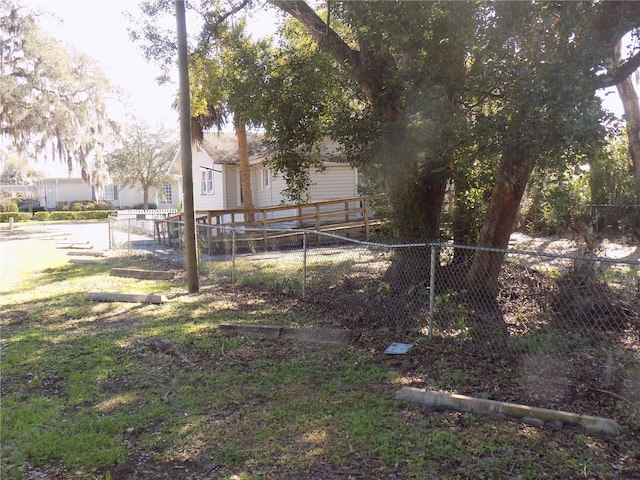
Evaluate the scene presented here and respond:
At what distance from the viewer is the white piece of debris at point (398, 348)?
6129mm

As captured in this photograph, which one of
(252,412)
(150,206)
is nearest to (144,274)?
(252,412)

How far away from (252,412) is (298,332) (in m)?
2.44

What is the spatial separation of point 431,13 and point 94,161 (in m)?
27.4

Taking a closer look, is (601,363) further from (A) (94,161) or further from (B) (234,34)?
(A) (94,161)

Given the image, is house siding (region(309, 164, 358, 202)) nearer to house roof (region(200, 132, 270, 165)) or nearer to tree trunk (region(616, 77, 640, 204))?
house roof (region(200, 132, 270, 165))

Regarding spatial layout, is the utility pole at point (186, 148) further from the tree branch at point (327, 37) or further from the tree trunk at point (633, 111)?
the tree trunk at point (633, 111)

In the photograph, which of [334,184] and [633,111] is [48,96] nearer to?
[334,184]

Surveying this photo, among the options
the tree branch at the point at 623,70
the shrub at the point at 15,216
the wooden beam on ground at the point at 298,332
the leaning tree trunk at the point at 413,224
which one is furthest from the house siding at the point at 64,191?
the tree branch at the point at 623,70

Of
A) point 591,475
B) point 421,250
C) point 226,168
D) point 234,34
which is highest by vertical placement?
point 234,34

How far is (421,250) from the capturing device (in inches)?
339

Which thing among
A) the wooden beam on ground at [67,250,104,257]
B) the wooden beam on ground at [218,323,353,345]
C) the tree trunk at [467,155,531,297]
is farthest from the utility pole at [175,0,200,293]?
the wooden beam on ground at [67,250,104,257]

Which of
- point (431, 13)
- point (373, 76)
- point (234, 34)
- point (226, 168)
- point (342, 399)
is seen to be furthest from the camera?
point (226, 168)

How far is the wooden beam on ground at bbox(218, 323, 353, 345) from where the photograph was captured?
6.79 metres

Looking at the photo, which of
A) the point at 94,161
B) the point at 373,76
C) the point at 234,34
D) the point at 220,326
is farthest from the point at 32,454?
the point at 94,161
